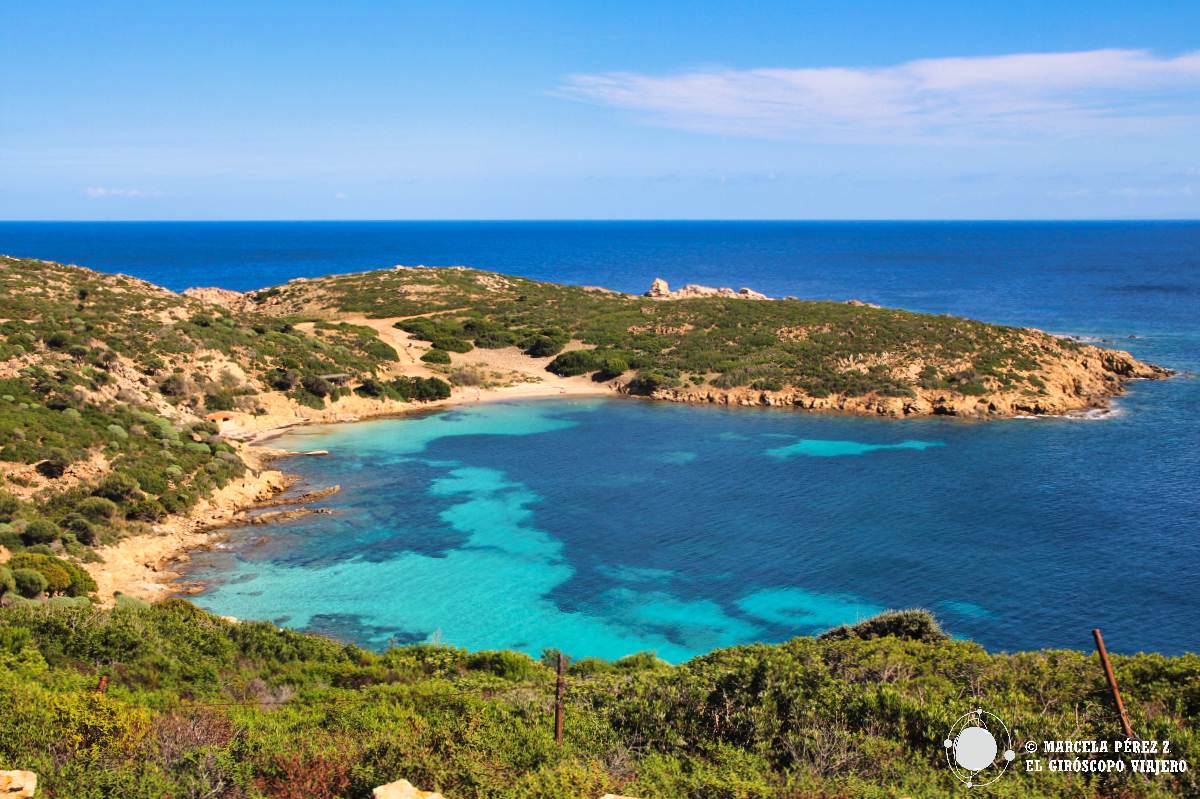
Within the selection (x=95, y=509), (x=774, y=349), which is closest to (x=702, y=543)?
(x=95, y=509)

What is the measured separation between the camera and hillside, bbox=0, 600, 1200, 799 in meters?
11.9

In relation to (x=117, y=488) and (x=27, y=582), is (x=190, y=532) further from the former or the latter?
(x=27, y=582)

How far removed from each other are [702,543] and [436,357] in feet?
124

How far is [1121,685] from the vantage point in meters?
14.2

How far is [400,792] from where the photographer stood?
11.4 metres

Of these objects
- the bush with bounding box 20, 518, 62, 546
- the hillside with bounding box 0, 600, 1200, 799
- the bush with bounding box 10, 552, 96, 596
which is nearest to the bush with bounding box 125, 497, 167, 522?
the bush with bounding box 20, 518, 62, 546

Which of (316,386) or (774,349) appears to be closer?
(316,386)

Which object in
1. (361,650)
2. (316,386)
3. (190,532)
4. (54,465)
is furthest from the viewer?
(316,386)

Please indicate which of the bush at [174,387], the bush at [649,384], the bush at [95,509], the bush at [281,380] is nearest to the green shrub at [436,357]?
the bush at [281,380]

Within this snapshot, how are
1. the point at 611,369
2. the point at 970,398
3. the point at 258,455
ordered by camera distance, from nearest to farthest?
1. the point at 258,455
2. the point at 970,398
3. the point at 611,369

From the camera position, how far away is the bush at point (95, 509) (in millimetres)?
29938

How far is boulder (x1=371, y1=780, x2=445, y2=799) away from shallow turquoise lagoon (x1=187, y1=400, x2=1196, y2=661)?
13.0 m

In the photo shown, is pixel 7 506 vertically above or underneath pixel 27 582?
above

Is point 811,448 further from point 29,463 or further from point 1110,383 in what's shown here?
point 29,463
